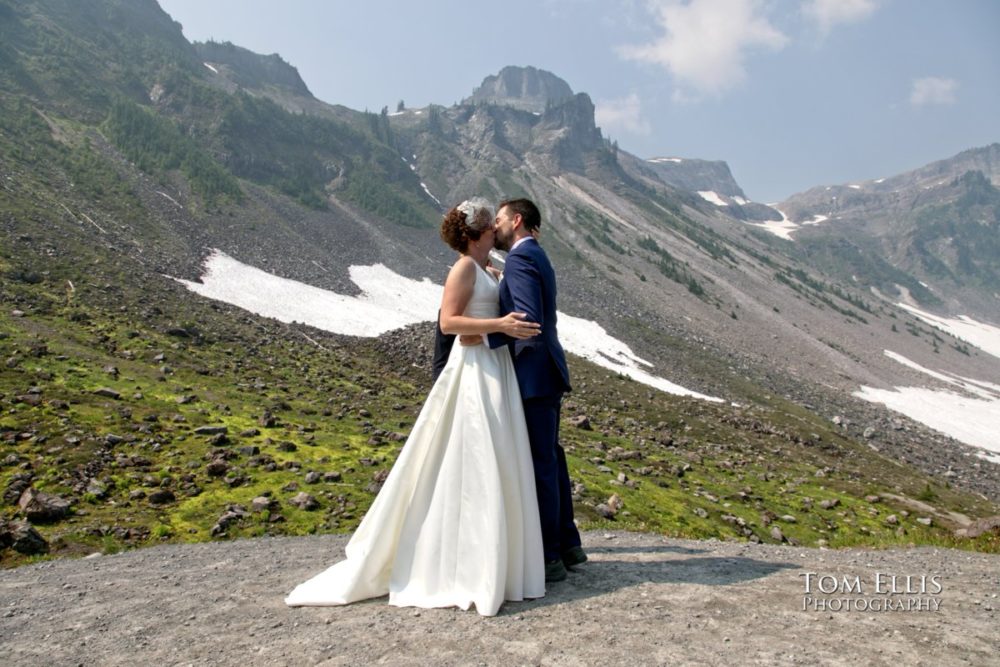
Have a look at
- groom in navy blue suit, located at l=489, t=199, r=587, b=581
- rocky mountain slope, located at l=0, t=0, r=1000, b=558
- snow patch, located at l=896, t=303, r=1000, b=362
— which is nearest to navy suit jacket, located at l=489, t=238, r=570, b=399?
groom in navy blue suit, located at l=489, t=199, r=587, b=581

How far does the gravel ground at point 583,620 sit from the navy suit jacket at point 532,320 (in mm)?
2220

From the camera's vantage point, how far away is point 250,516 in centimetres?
1210

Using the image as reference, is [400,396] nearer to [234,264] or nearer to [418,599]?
[418,599]

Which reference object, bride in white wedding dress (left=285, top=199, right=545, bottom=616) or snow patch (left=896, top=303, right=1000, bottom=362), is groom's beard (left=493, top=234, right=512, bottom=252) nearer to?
bride in white wedding dress (left=285, top=199, right=545, bottom=616)

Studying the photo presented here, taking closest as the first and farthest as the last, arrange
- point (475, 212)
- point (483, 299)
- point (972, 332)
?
point (483, 299)
point (475, 212)
point (972, 332)

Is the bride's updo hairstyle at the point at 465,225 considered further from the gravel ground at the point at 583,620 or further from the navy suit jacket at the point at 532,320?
the gravel ground at the point at 583,620

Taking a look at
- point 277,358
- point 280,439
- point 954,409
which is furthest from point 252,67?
point 280,439

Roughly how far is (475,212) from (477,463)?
2749 millimetres

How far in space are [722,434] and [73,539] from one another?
78.7ft

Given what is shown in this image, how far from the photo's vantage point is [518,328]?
6109 millimetres

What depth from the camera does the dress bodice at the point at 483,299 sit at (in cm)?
652

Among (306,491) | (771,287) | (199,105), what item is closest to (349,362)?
(306,491)

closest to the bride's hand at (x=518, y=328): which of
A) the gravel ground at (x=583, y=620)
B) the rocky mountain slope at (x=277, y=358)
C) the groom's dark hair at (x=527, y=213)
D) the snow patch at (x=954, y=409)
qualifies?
the groom's dark hair at (x=527, y=213)

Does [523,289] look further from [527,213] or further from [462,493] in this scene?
[462,493]
